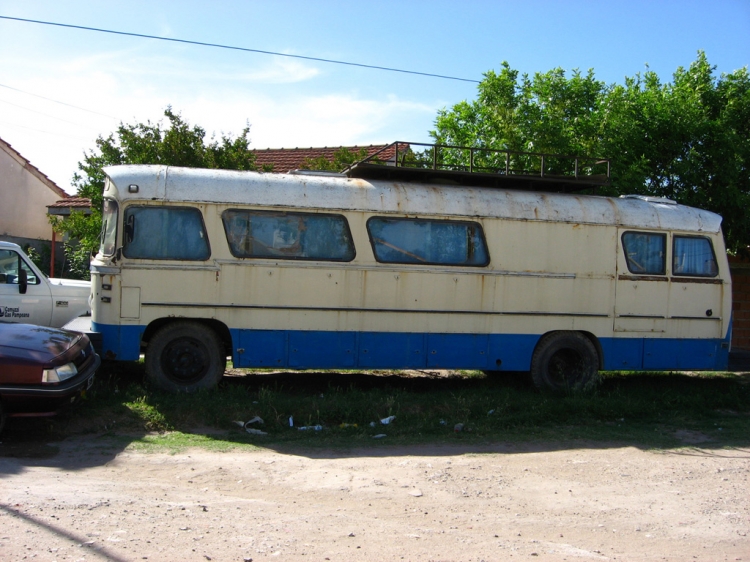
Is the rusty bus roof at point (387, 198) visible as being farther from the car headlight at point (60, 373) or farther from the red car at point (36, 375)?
the car headlight at point (60, 373)

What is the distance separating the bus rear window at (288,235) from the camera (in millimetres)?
8953

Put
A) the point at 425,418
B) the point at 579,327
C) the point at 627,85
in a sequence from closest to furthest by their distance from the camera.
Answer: the point at 425,418, the point at 579,327, the point at 627,85

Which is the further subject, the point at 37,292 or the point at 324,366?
the point at 37,292

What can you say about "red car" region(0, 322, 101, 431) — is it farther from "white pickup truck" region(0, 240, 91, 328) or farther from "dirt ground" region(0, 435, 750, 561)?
"white pickup truck" region(0, 240, 91, 328)

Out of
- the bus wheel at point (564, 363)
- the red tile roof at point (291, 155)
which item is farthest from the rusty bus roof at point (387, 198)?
the red tile roof at point (291, 155)

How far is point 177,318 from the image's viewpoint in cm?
884

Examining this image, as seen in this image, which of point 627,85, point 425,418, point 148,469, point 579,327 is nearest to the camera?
point 148,469

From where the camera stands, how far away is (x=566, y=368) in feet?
33.2

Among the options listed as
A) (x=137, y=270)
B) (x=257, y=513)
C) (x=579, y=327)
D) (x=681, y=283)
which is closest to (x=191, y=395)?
(x=137, y=270)

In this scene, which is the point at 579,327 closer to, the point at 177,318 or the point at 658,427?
the point at 658,427

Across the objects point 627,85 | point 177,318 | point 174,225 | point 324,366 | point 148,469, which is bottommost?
point 148,469

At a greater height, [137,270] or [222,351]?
[137,270]

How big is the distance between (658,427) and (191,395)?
5.80 meters

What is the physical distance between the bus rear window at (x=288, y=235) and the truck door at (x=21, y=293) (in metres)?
3.51
